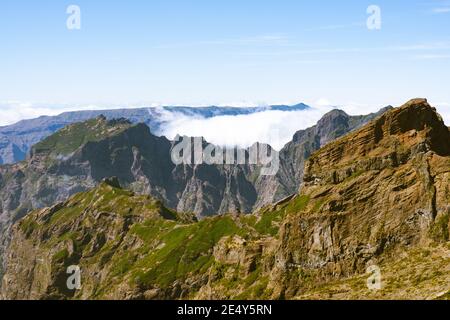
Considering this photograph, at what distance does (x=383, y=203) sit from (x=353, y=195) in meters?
10.0

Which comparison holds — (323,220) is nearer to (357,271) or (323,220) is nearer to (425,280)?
(357,271)

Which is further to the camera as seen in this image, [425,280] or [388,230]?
[388,230]

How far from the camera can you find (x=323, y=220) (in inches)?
6147

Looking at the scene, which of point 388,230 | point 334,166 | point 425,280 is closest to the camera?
point 425,280

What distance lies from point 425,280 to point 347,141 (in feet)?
226

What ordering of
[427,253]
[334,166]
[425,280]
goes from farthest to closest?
[334,166] < [427,253] < [425,280]

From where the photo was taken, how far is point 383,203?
494 ft

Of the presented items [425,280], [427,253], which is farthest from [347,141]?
[425,280]
